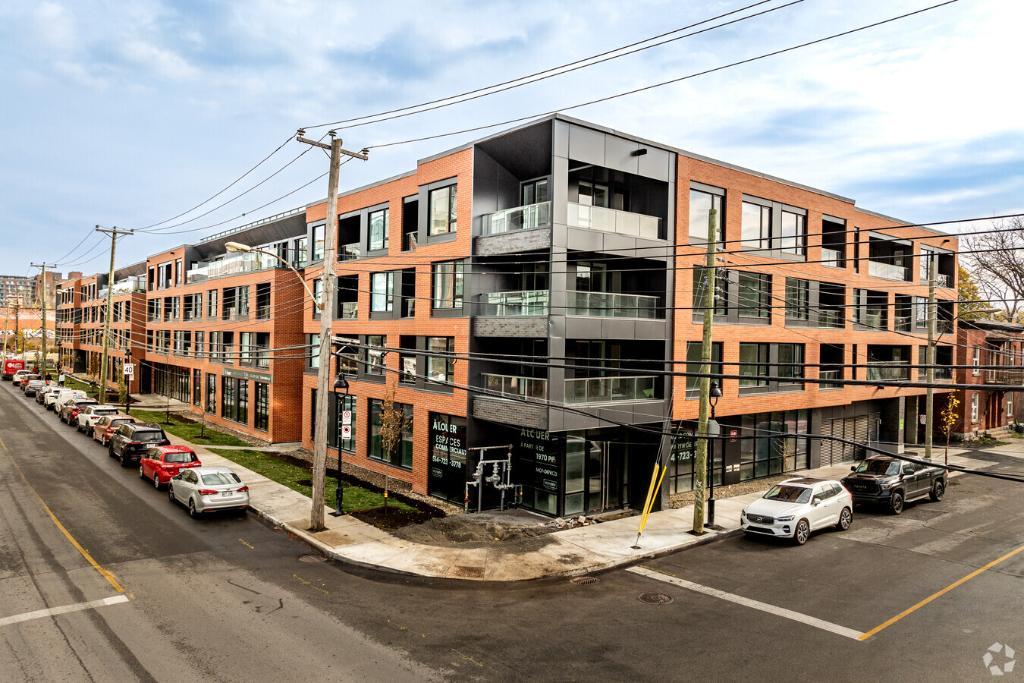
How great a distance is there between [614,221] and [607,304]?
2.96m

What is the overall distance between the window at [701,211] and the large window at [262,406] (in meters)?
24.7

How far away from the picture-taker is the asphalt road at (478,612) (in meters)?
10.3

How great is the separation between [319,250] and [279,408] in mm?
9194

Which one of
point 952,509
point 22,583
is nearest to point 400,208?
point 22,583

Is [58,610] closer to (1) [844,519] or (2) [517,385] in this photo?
(2) [517,385]

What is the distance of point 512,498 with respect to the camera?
71.2 feet

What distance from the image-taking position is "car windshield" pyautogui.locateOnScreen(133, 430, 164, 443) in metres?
27.6

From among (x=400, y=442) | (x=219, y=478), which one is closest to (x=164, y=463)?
(x=219, y=478)

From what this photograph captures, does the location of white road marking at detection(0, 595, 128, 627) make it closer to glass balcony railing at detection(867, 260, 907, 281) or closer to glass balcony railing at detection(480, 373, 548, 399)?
glass balcony railing at detection(480, 373, 548, 399)

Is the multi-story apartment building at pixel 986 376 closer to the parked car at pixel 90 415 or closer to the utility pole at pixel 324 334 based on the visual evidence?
the utility pole at pixel 324 334

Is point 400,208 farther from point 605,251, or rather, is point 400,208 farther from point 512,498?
point 512,498

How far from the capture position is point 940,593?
562 inches

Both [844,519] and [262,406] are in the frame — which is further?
[262,406]

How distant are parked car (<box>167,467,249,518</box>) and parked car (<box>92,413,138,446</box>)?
1324 centimetres
